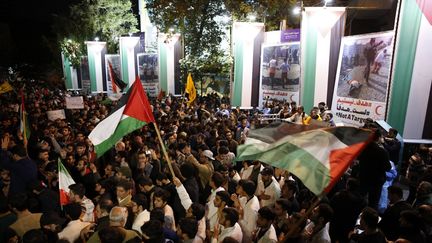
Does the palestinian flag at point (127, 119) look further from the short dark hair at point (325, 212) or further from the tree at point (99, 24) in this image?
the tree at point (99, 24)

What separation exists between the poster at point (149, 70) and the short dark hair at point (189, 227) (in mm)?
17407

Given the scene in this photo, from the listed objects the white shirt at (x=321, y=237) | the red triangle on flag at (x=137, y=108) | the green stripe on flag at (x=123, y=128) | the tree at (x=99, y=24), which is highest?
the tree at (x=99, y=24)

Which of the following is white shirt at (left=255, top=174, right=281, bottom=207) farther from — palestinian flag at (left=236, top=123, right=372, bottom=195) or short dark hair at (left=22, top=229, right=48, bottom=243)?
short dark hair at (left=22, top=229, right=48, bottom=243)

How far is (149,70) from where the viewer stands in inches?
814

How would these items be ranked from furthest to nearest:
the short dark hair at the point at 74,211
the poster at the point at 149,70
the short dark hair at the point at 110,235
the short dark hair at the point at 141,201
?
the poster at the point at 149,70, the short dark hair at the point at 141,201, the short dark hair at the point at 74,211, the short dark hair at the point at 110,235

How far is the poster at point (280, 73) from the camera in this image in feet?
41.1

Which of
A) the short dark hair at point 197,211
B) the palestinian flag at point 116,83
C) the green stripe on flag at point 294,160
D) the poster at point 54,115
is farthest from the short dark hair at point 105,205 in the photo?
the palestinian flag at point 116,83

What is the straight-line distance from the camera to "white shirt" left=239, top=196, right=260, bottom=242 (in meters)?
4.05

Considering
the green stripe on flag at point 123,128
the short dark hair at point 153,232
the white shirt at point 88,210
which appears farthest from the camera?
the green stripe on flag at point 123,128

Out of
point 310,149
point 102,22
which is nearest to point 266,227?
point 310,149

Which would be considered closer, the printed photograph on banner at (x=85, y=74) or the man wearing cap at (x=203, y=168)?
the man wearing cap at (x=203, y=168)

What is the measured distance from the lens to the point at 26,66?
42.4m

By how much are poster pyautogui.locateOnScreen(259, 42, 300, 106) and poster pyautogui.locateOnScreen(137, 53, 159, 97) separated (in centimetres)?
920

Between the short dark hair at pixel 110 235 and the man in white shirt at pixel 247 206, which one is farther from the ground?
the short dark hair at pixel 110 235
